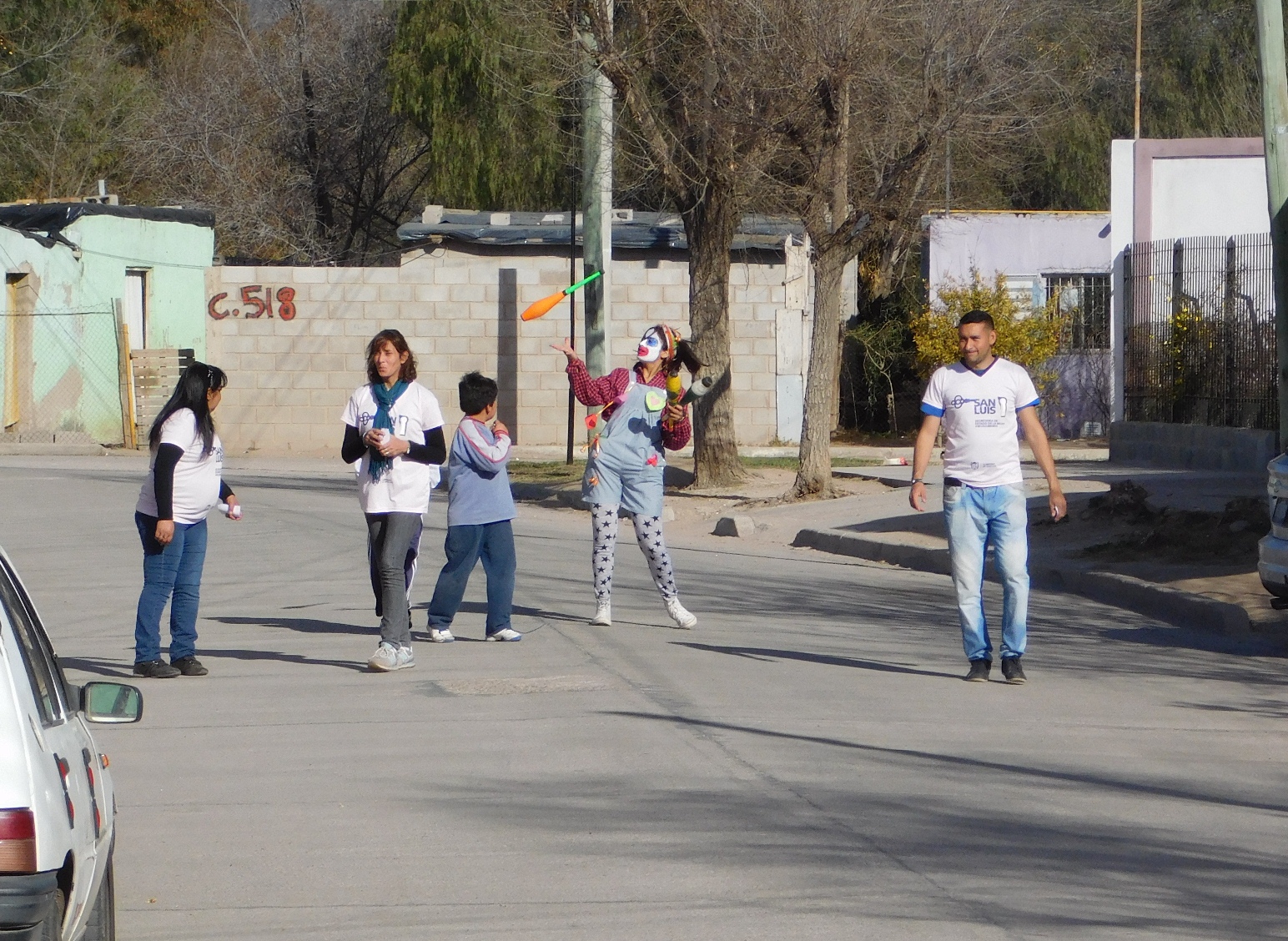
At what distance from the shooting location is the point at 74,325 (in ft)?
94.3

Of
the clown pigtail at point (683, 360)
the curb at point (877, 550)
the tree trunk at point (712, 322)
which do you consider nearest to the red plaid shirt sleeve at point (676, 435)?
the clown pigtail at point (683, 360)

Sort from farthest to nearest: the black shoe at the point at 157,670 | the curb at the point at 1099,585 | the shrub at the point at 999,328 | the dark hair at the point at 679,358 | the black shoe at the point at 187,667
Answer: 1. the shrub at the point at 999,328
2. the curb at the point at 1099,585
3. the dark hair at the point at 679,358
4. the black shoe at the point at 187,667
5. the black shoe at the point at 157,670

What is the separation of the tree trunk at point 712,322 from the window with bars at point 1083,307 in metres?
11.7

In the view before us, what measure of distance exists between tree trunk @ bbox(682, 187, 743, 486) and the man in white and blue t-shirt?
1134 cm

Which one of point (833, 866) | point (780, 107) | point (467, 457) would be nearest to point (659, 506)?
point (467, 457)

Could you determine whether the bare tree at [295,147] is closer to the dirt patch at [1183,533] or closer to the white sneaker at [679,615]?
the dirt patch at [1183,533]

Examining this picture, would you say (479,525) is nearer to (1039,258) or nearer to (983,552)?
(983,552)

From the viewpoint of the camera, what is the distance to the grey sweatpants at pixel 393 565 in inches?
348

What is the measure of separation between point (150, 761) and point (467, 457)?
3.54 m

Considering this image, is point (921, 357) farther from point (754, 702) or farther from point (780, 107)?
point (754, 702)

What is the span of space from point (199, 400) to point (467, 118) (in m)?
26.9

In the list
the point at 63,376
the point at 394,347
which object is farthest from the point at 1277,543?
the point at 63,376

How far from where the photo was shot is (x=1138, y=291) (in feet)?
75.1

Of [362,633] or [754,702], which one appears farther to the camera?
[362,633]
